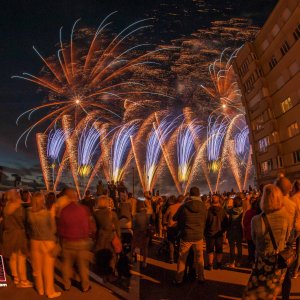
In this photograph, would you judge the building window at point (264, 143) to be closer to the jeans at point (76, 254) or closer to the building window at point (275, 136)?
the building window at point (275, 136)

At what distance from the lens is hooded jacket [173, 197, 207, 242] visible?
320 inches

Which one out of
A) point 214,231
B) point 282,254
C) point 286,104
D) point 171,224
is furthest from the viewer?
point 286,104

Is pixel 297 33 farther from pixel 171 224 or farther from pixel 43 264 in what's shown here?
pixel 43 264

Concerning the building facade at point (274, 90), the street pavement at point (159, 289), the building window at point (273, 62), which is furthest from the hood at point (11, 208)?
the building window at point (273, 62)

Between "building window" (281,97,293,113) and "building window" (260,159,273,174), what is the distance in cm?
669

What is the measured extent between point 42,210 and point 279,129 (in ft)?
123

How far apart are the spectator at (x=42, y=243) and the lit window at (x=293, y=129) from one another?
33.1 meters

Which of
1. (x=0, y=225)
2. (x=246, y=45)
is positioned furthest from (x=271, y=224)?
(x=246, y=45)

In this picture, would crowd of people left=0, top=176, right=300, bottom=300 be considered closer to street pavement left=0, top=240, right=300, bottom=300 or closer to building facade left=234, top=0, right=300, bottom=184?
street pavement left=0, top=240, right=300, bottom=300

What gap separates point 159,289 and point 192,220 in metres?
1.53

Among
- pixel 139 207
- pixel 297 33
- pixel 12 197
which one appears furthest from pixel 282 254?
pixel 297 33

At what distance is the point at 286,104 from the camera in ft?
127

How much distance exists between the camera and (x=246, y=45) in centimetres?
4519

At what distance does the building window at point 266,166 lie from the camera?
4375 cm
